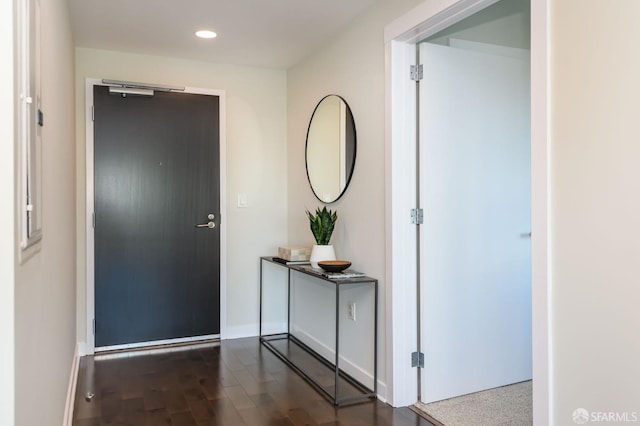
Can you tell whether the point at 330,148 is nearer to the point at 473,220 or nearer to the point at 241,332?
the point at 473,220

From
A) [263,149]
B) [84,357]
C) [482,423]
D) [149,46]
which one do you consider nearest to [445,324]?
[482,423]

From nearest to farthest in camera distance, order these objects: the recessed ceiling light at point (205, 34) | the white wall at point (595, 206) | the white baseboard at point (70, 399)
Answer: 1. the white wall at point (595, 206)
2. the white baseboard at point (70, 399)
3. the recessed ceiling light at point (205, 34)

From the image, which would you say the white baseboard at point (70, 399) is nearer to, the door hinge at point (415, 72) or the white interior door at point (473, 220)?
the white interior door at point (473, 220)

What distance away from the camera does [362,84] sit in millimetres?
3023

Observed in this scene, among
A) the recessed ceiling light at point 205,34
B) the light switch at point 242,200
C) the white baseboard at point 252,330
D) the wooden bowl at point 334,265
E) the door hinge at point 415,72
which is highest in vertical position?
the recessed ceiling light at point 205,34

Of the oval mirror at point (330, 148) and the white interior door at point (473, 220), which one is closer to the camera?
the white interior door at point (473, 220)

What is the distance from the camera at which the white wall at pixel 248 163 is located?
4.03 m

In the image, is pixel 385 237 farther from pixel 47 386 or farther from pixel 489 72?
pixel 47 386

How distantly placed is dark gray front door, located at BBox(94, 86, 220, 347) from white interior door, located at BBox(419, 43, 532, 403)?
1.98 m

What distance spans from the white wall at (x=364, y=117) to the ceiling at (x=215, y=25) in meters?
0.12

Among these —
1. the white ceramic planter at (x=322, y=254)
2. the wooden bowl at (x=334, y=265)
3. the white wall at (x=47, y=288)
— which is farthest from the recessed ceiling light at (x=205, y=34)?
the wooden bowl at (x=334, y=265)
